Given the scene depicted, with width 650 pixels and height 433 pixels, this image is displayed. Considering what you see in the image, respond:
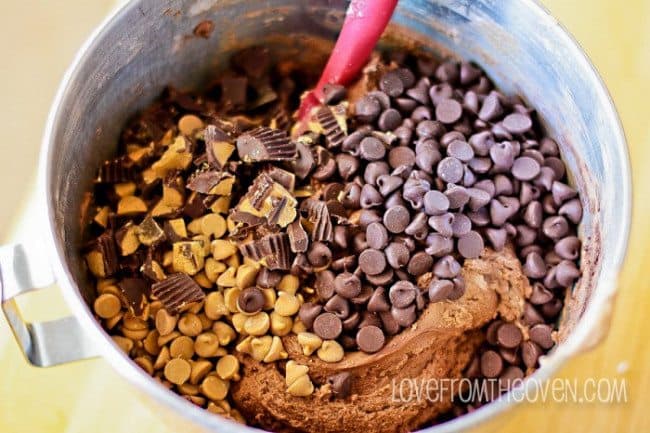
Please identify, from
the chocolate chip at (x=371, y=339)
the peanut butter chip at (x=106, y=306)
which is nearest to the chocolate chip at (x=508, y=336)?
the chocolate chip at (x=371, y=339)

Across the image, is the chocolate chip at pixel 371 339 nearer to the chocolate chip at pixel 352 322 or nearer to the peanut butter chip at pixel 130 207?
the chocolate chip at pixel 352 322

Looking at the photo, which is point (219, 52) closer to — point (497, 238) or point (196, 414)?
point (497, 238)

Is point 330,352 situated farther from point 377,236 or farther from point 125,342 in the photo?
point 125,342

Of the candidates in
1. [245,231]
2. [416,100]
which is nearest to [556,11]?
[416,100]

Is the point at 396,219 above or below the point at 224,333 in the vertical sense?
above

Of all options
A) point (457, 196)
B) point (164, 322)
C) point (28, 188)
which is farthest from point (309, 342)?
point (28, 188)

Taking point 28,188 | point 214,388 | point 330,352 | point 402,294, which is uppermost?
point 402,294
